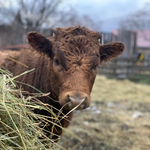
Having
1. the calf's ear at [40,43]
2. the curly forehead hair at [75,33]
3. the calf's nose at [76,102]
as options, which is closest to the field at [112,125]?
the calf's nose at [76,102]

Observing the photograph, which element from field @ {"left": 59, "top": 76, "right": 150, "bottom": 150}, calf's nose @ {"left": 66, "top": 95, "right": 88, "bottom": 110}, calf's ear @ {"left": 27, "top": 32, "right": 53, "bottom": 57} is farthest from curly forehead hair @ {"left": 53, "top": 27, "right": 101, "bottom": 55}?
field @ {"left": 59, "top": 76, "right": 150, "bottom": 150}

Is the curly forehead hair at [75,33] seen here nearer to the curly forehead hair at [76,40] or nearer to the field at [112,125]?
the curly forehead hair at [76,40]

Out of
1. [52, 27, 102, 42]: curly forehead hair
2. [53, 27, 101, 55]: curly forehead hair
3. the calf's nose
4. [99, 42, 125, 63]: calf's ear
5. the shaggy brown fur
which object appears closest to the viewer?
the calf's nose

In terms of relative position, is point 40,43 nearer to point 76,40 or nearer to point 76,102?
point 76,40

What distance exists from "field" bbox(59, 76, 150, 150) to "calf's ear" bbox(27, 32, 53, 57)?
51.4 inches

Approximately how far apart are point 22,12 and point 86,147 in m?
14.8

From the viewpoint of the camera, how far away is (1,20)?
14539 mm

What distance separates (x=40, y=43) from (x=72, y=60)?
2.13 feet

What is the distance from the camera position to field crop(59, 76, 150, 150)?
3.84 meters

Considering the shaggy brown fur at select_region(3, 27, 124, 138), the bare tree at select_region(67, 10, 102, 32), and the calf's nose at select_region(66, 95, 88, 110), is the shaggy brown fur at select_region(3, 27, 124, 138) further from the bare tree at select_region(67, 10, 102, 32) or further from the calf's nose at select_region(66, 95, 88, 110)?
the bare tree at select_region(67, 10, 102, 32)

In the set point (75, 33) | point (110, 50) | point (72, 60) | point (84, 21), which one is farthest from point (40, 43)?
point (84, 21)

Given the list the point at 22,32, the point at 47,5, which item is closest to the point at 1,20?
the point at 47,5

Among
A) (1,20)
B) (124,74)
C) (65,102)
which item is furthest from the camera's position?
(1,20)

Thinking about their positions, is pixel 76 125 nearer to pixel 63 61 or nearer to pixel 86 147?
pixel 86 147
